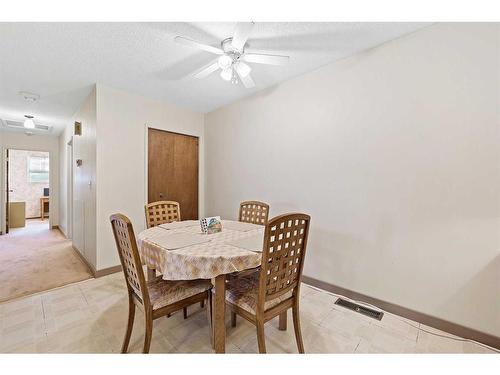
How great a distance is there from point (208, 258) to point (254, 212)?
1300 millimetres

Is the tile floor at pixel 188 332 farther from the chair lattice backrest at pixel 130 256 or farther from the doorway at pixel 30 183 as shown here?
the doorway at pixel 30 183

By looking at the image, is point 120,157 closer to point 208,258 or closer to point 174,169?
point 174,169

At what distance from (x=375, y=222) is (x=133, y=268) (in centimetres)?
197

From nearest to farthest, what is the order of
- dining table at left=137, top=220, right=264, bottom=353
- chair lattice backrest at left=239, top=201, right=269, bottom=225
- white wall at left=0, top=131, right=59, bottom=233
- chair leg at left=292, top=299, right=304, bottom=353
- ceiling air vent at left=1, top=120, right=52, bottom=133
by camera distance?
1. dining table at left=137, top=220, right=264, bottom=353
2. chair leg at left=292, top=299, right=304, bottom=353
3. chair lattice backrest at left=239, top=201, right=269, bottom=225
4. ceiling air vent at left=1, top=120, right=52, bottom=133
5. white wall at left=0, top=131, right=59, bottom=233

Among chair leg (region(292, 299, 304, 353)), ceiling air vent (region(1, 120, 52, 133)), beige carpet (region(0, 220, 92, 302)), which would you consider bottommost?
beige carpet (region(0, 220, 92, 302))

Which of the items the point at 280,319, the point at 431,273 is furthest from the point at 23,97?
the point at 431,273

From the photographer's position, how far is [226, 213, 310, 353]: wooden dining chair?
1.21 m

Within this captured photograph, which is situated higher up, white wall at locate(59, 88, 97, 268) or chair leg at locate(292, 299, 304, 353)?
white wall at locate(59, 88, 97, 268)

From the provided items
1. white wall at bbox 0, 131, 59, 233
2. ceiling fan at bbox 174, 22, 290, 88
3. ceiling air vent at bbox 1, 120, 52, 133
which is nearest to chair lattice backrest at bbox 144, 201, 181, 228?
ceiling fan at bbox 174, 22, 290, 88

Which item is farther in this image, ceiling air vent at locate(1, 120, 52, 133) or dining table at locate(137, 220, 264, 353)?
ceiling air vent at locate(1, 120, 52, 133)

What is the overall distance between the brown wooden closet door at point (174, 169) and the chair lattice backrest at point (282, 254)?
2498mm

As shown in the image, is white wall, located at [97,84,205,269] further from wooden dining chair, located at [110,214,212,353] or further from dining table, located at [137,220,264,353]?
wooden dining chair, located at [110,214,212,353]

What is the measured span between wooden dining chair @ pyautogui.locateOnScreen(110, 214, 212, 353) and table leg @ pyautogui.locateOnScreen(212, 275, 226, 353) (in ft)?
0.55

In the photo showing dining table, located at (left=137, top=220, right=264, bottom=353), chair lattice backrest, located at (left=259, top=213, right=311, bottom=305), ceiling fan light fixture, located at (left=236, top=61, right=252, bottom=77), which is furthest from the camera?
ceiling fan light fixture, located at (left=236, top=61, right=252, bottom=77)
